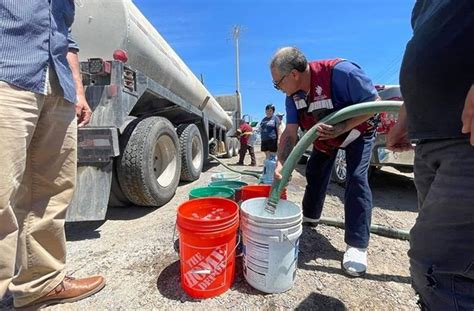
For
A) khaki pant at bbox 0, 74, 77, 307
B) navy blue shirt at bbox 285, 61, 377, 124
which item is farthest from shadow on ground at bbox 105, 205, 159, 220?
navy blue shirt at bbox 285, 61, 377, 124

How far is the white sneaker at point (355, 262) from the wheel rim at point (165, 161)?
7.27ft

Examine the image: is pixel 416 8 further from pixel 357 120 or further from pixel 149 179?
pixel 149 179

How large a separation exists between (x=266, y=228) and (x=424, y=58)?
3.57 feet

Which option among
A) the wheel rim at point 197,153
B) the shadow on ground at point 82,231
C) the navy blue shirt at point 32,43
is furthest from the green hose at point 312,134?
the wheel rim at point 197,153

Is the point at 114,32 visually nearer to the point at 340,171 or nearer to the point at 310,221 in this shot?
the point at 310,221

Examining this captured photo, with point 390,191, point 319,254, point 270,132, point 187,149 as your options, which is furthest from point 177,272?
point 270,132

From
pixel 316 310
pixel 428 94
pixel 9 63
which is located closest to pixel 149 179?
pixel 9 63

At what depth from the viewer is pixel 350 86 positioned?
1911 mm

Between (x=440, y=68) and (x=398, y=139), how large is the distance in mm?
544

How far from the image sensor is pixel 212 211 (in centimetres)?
188

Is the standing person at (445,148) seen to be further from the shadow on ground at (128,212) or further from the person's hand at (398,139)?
the shadow on ground at (128,212)

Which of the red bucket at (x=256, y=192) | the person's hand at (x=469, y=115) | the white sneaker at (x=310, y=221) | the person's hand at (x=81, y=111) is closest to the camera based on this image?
the person's hand at (x=469, y=115)

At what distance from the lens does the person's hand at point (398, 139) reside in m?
1.31

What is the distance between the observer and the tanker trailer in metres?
2.41
